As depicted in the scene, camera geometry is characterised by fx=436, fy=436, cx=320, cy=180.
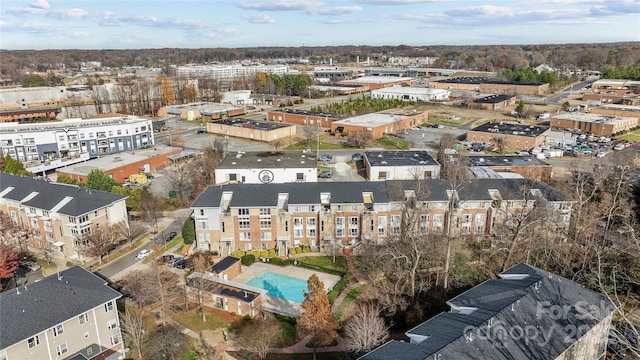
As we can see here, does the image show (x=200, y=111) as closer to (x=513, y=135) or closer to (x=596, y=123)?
(x=513, y=135)

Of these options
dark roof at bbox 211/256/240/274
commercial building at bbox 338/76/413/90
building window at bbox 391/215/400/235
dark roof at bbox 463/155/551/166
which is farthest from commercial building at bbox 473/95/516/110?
dark roof at bbox 211/256/240/274

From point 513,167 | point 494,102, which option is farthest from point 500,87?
point 513,167

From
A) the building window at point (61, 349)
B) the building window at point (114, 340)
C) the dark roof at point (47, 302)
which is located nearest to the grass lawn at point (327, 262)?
the building window at point (114, 340)

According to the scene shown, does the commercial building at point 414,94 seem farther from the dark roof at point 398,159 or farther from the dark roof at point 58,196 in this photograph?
the dark roof at point 58,196

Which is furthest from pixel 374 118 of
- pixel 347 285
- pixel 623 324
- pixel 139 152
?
pixel 623 324

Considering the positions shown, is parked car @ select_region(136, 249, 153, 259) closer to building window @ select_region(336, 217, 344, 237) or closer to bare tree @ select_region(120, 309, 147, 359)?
bare tree @ select_region(120, 309, 147, 359)
